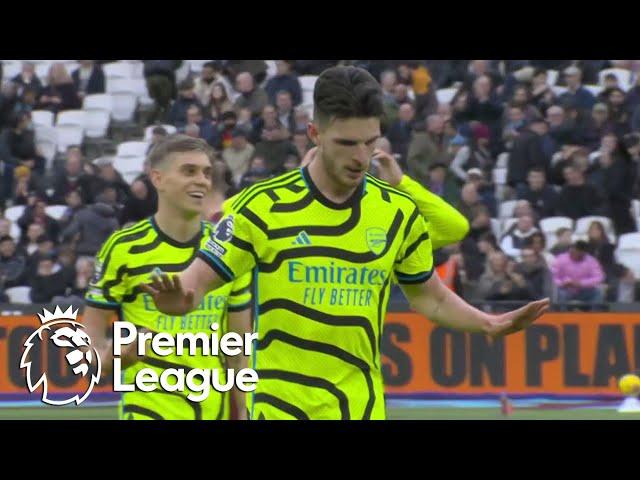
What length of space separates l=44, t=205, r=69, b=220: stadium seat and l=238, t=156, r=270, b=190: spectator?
2.22 metres

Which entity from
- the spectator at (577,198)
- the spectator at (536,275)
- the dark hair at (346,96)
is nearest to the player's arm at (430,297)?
the dark hair at (346,96)

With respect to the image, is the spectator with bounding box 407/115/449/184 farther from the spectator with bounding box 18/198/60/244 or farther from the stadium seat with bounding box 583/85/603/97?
the spectator with bounding box 18/198/60/244

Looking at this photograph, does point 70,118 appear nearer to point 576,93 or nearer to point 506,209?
point 506,209

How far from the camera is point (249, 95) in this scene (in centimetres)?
2080

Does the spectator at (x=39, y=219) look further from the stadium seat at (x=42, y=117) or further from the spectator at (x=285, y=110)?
the spectator at (x=285, y=110)

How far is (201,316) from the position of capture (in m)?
8.23

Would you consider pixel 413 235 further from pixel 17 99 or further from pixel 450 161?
pixel 17 99

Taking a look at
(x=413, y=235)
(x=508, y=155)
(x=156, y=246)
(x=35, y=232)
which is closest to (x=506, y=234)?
(x=508, y=155)

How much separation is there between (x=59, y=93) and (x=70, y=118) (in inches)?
14.8

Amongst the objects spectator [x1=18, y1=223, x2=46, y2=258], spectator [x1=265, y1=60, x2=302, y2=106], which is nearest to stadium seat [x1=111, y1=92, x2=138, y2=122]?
spectator [x1=265, y1=60, x2=302, y2=106]

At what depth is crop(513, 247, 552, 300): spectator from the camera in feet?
59.9

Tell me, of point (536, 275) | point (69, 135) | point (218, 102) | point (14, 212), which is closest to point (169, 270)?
point (536, 275)

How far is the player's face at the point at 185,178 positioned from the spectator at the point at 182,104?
12.3 metres

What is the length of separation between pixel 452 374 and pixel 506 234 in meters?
2.20
